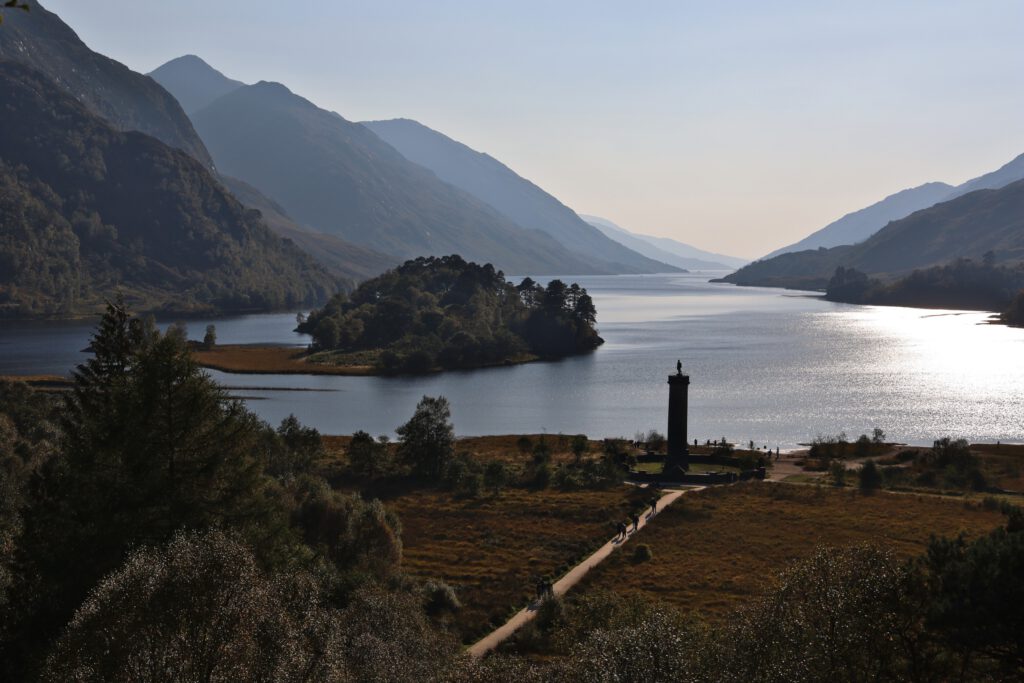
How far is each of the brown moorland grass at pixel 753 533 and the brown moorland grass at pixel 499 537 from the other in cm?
333

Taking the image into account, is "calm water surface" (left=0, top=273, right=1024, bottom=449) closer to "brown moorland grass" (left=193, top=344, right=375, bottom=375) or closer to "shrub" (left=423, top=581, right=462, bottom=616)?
"brown moorland grass" (left=193, top=344, right=375, bottom=375)

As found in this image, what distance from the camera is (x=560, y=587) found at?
137 ft

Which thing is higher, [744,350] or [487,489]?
[744,350]

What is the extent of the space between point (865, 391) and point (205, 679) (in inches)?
4687

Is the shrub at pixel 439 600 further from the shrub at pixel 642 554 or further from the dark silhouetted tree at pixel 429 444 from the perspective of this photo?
the dark silhouetted tree at pixel 429 444

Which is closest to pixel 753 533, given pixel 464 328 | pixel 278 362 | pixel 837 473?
pixel 837 473

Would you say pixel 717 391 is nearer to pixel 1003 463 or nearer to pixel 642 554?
pixel 1003 463

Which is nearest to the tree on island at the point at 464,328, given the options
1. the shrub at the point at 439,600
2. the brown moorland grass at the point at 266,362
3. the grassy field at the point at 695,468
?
the brown moorland grass at the point at 266,362

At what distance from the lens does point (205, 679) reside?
19266 mm

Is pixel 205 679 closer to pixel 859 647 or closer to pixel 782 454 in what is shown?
pixel 859 647

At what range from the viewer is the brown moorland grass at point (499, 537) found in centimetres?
4081

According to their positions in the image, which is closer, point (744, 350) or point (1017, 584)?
point (1017, 584)

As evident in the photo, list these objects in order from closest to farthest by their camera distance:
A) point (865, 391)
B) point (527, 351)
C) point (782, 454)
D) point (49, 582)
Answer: point (49, 582), point (782, 454), point (865, 391), point (527, 351)

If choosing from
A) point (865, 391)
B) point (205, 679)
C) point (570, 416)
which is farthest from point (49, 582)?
point (865, 391)
